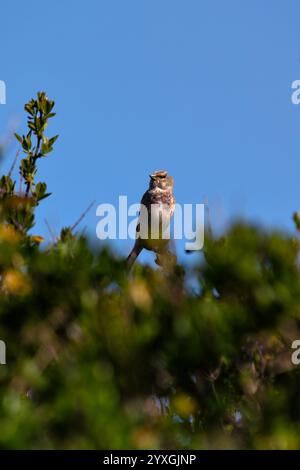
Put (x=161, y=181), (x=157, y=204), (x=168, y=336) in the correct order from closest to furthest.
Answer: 1. (x=168, y=336)
2. (x=157, y=204)
3. (x=161, y=181)

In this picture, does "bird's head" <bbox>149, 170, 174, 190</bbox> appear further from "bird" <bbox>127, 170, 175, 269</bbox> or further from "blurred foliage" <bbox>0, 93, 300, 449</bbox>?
"blurred foliage" <bbox>0, 93, 300, 449</bbox>

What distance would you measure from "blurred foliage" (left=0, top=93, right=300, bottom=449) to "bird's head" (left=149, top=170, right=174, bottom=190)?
315 inches

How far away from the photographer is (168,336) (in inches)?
188

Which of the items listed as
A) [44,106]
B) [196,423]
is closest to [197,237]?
[196,423]

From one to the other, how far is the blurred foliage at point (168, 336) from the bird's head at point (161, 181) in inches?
315

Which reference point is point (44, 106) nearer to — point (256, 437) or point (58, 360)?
point (58, 360)

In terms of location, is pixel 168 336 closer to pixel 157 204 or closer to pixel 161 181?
pixel 157 204

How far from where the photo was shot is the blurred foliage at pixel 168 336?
462 centimetres

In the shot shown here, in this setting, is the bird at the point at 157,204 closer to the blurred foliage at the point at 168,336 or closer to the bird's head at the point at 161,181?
the bird's head at the point at 161,181

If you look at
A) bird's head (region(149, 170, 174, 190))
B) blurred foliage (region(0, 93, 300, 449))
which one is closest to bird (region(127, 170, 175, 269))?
bird's head (region(149, 170, 174, 190))

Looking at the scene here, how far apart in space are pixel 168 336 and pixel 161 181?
8.75 metres

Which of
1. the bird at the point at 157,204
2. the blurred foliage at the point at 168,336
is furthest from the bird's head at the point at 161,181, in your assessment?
the blurred foliage at the point at 168,336

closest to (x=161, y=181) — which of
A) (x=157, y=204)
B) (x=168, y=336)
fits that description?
(x=157, y=204)
